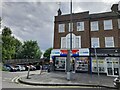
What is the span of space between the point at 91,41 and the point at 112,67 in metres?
5.19

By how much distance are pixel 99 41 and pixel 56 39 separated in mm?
7439

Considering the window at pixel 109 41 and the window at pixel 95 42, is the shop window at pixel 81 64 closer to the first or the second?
the window at pixel 95 42

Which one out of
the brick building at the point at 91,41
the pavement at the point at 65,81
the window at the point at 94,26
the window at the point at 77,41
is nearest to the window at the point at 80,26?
the brick building at the point at 91,41

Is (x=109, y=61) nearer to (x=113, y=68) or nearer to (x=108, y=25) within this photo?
(x=113, y=68)

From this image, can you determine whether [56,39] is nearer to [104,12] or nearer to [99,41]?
[99,41]

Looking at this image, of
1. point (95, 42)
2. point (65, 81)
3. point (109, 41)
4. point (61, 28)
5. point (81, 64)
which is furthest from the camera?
point (61, 28)

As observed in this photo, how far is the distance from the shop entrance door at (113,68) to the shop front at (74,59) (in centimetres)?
338

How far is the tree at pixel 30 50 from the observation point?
253ft

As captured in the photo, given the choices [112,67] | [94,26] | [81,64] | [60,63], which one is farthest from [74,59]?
[94,26]

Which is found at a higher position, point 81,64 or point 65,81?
point 81,64

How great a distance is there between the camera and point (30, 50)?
3066 inches

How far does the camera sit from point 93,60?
2389cm

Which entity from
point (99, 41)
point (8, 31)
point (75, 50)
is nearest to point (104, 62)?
point (99, 41)

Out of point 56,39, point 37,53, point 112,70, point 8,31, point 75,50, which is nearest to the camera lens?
point 112,70
